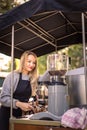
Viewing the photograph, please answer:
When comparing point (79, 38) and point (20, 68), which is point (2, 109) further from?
point (79, 38)

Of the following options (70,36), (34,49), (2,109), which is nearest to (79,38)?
(70,36)

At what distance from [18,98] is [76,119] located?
1.27 meters

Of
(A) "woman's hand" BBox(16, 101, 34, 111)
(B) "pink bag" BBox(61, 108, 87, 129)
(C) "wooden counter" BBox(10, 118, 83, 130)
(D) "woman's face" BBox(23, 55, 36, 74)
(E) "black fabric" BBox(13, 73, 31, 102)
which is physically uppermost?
(D) "woman's face" BBox(23, 55, 36, 74)

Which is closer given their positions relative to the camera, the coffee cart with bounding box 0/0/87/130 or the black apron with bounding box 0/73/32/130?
the coffee cart with bounding box 0/0/87/130

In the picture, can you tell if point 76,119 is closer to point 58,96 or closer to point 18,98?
point 58,96

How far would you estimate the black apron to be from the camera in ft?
13.1

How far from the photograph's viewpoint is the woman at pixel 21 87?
389cm

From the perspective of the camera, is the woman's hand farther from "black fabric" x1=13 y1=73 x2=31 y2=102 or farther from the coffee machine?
the coffee machine

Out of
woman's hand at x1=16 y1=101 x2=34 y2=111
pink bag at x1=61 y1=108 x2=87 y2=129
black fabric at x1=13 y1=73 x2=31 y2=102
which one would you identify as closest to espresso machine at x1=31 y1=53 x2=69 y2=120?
pink bag at x1=61 y1=108 x2=87 y2=129

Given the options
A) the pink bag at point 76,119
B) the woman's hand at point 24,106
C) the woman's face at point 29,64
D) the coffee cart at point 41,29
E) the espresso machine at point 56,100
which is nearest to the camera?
the pink bag at point 76,119

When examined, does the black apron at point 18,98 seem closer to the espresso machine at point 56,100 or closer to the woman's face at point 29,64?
the woman's face at point 29,64

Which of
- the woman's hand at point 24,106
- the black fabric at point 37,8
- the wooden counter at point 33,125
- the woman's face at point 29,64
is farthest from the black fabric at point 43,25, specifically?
the wooden counter at point 33,125

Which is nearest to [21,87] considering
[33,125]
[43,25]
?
[33,125]

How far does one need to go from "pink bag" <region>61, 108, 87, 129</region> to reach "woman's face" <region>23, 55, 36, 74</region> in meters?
1.23
